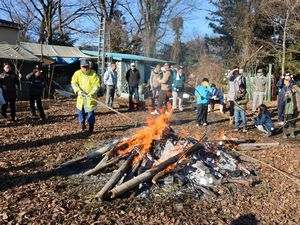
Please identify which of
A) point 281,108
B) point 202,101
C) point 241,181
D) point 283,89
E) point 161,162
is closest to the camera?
point 241,181

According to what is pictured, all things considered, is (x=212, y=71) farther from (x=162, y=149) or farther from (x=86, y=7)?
(x=162, y=149)

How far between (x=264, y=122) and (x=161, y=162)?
553 centimetres

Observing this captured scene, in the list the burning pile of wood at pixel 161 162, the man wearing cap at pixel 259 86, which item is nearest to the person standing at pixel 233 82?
the man wearing cap at pixel 259 86

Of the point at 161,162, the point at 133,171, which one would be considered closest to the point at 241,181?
the point at 161,162

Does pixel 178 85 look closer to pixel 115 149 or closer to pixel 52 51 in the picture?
pixel 115 149

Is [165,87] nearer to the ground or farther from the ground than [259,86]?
nearer to the ground

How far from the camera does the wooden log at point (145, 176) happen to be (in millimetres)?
4965

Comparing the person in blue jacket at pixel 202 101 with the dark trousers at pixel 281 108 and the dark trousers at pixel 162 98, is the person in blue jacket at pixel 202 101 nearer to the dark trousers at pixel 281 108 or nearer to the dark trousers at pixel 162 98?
the dark trousers at pixel 162 98

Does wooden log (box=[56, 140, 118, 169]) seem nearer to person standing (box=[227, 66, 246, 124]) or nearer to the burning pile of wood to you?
the burning pile of wood

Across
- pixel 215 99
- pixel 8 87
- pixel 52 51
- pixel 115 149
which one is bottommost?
pixel 115 149

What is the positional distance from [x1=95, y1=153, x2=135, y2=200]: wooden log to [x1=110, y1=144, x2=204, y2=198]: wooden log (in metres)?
0.12

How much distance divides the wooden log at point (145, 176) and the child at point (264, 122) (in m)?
4.61

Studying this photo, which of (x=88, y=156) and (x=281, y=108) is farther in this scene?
(x=281, y=108)

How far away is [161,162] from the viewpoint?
6016 millimetres
